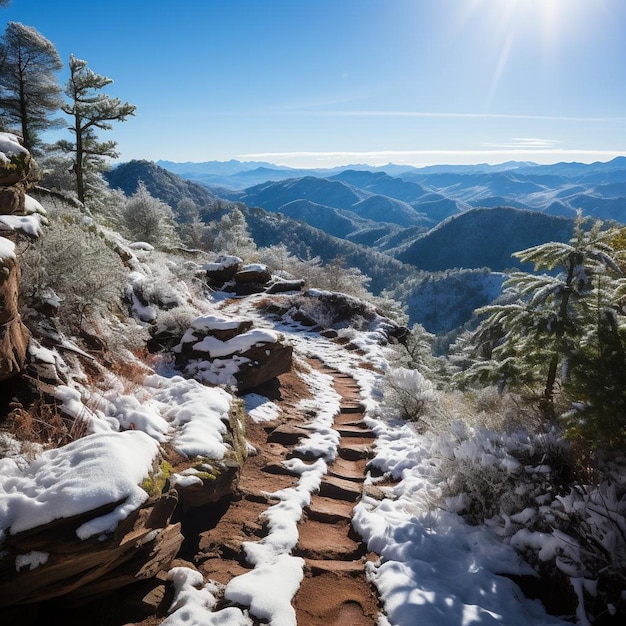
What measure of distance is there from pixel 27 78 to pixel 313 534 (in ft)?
68.9

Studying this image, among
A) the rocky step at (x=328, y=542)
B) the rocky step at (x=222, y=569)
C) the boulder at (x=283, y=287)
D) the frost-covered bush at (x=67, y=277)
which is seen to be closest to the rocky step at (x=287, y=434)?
the rocky step at (x=328, y=542)

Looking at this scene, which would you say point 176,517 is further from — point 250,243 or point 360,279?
point 250,243

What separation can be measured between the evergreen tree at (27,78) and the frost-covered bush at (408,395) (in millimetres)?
18671

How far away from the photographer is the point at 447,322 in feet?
423

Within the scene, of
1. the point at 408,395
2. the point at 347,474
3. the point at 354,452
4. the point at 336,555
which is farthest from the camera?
the point at 408,395

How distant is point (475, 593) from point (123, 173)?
210248mm

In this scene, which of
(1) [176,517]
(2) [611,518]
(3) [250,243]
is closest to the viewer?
(2) [611,518]

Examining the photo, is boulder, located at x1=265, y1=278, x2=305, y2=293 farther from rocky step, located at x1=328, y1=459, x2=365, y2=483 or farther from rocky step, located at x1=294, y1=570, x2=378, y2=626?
rocky step, located at x1=294, y1=570, x2=378, y2=626

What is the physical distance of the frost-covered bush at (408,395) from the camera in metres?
8.81

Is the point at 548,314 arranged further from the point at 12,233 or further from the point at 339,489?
the point at 12,233

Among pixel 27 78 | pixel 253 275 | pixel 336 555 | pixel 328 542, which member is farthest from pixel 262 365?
pixel 27 78

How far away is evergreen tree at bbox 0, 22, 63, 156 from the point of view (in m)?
15.5

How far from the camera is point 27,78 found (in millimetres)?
16391

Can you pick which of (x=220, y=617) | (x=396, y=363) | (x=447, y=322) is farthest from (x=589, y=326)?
(x=447, y=322)
